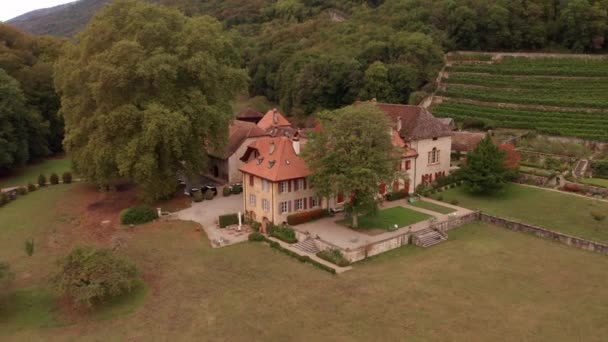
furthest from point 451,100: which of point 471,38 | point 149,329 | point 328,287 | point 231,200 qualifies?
point 149,329

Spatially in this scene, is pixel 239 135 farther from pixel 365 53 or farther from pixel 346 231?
pixel 365 53

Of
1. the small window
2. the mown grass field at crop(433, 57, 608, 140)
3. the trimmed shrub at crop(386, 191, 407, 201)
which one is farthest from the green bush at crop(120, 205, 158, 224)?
the mown grass field at crop(433, 57, 608, 140)

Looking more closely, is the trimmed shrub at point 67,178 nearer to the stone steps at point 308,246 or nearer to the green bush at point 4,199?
the green bush at point 4,199

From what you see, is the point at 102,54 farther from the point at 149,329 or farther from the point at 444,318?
the point at 444,318

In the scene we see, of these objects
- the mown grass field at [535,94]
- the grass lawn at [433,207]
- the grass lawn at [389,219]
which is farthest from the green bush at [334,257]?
the mown grass field at [535,94]

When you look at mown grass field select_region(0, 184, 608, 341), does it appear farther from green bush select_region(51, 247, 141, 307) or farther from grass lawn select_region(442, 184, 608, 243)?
grass lawn select_region(442, 184, 608, 243)
